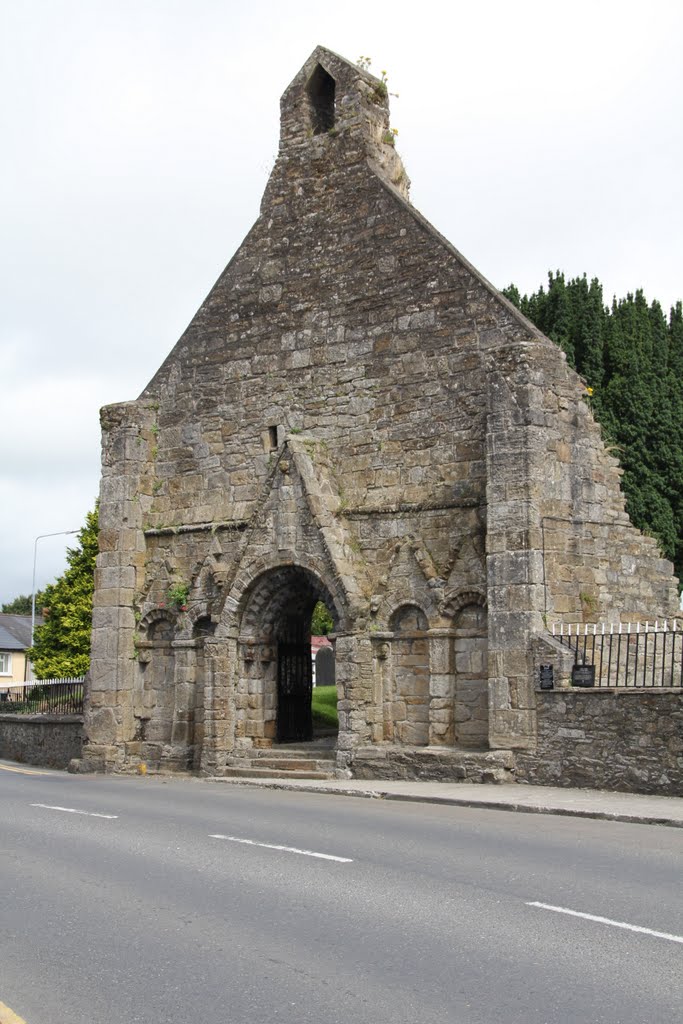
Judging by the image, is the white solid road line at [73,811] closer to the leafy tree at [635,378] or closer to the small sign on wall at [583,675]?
the small sign on wall at [583,675]

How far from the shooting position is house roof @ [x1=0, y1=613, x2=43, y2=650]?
69.9 metres

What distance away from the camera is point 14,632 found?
242ft

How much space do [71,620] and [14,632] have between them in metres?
32.6

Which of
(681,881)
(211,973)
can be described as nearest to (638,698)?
(681,881)

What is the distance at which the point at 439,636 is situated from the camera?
59.5ft

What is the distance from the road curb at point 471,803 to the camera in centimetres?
1266

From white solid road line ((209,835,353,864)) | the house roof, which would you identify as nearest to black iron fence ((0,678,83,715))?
white solid road line ((209,835,353,864))

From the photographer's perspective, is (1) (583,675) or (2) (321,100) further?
(2) (321,100)

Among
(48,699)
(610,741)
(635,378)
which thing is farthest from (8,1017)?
(635,378)

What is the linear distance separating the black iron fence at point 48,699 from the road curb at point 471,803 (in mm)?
6358

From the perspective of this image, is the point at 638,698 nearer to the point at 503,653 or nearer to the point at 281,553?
the point at 503,653

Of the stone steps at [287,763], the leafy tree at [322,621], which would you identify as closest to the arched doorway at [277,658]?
the stone steps at [287,763]

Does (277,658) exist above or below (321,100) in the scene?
below

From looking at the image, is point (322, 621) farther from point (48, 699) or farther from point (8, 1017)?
point (8, 1017)
